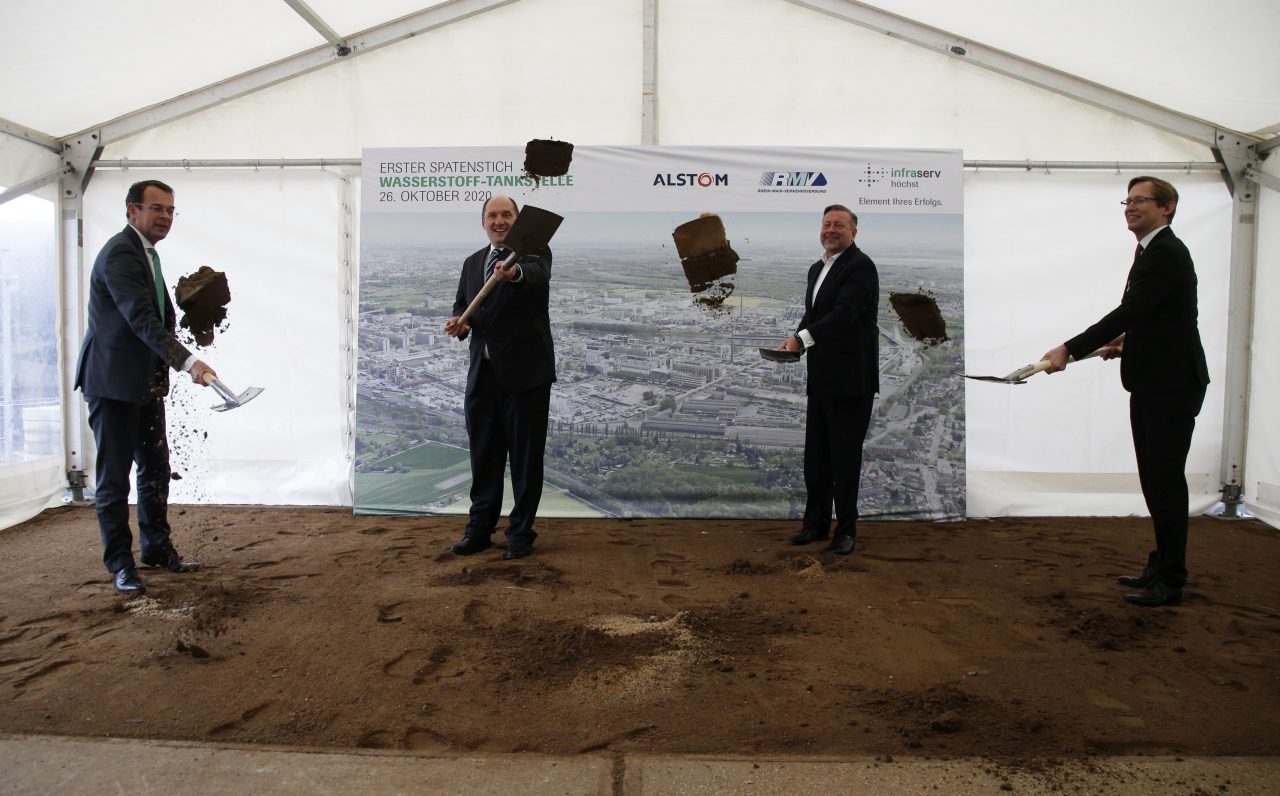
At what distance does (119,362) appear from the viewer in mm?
3373

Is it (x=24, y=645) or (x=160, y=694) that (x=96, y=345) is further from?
(x=160, y=694)

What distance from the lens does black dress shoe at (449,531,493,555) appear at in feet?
13.1

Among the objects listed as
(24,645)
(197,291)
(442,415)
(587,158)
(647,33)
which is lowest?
(24,645)

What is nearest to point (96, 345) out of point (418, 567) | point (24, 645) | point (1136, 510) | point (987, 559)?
point (24, 645)

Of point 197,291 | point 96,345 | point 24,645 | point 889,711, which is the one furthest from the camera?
point 197,291

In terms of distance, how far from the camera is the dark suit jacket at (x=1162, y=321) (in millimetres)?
3205

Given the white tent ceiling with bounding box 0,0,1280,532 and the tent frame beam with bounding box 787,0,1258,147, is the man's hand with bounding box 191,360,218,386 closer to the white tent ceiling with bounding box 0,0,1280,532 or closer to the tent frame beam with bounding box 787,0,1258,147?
the white tent ceiling with bounding box 0,0,1280,532

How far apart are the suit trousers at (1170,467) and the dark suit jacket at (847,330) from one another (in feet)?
3.97

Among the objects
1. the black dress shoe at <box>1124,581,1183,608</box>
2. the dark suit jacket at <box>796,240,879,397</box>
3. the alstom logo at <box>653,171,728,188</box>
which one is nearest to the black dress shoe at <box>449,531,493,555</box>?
the dark suit jacket at <box>796,240,879,397</box>

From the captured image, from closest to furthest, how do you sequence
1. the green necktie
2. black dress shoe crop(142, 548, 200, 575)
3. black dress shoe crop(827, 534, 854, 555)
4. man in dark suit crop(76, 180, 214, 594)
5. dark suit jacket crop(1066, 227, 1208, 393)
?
1. dark suit jacket crop(1066, 227, 1208, 393)
2. man in dark suit crop(76, 180, 214, 594)
3. the green necktie
4. black dress shoe crop(142, 548, 200, 575)
5. black dress shoe crop(827, 534, 854, 555)

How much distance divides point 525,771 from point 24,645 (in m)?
2.03

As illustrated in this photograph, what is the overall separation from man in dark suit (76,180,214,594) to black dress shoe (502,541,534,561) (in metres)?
1.55

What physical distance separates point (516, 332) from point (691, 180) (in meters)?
1.64

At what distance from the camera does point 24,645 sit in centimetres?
279
